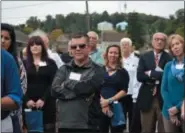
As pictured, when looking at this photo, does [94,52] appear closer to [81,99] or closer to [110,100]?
[110,100]

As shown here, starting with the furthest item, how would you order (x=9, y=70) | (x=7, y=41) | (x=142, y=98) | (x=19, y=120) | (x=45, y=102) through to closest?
(x=142, y=98) < (x=45, y=102) < (x=7, y=41) < (x=19, y=120) < (x=9, y=70)

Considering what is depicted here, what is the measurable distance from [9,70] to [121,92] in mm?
3448

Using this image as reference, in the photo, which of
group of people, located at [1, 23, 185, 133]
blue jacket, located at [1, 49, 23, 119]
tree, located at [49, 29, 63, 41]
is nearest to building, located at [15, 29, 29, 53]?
group of people, located at [1, 23, 185, 133]

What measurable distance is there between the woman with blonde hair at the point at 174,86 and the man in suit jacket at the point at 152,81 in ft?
2.84

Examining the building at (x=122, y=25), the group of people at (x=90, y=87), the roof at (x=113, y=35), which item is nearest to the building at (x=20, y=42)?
the group of people at (x=90, y=87)

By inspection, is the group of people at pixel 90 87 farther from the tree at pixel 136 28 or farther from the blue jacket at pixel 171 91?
the tree at pixel 136 28

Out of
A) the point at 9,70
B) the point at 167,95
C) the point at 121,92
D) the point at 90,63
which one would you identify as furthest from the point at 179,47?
the point at 9,70

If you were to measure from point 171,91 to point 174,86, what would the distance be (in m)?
0.08

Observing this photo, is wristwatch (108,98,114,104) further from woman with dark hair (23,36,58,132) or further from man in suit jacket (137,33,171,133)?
woman with dark hair (23,36,58,132)

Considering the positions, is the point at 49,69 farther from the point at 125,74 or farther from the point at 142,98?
the point at 142,98

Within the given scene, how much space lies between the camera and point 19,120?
340cm

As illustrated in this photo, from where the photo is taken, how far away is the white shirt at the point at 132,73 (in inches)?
292

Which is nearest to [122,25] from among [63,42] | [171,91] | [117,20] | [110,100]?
[117,20]

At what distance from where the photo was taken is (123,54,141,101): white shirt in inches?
292
